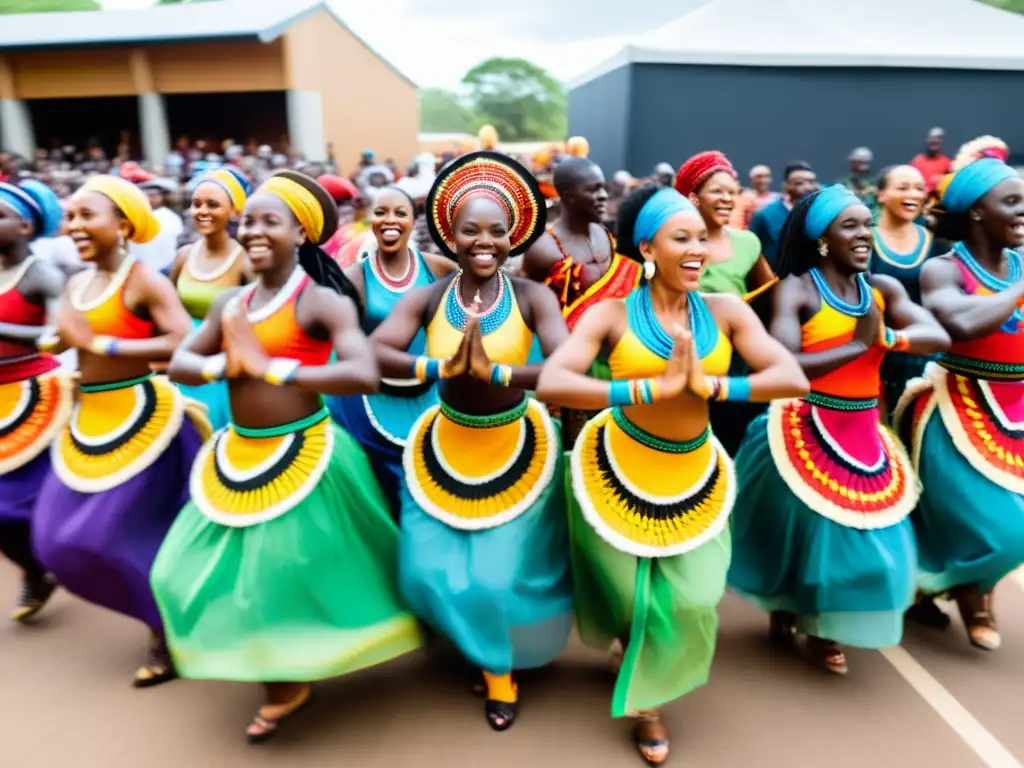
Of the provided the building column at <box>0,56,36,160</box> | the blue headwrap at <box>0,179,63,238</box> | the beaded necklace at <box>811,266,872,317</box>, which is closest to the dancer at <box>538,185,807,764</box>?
the beaded necklace at <box>811,266,872,317</box>

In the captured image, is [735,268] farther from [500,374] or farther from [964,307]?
[500,374]

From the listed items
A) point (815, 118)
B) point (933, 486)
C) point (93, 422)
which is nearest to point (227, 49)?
point (815, 118)

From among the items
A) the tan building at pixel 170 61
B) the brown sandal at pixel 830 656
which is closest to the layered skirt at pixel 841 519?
the brown sandal at pixel 830 656

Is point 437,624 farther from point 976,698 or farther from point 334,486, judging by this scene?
point 976,698

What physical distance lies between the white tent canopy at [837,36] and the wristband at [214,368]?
13.2 meters

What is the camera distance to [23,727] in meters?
3.29

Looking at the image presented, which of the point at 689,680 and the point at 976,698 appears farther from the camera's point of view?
the point at 976,698

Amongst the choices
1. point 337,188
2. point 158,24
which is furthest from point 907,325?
point 158,24

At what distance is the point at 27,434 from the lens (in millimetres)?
3822

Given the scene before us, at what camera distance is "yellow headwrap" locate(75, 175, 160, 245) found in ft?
11.3

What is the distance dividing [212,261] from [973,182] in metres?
3.94

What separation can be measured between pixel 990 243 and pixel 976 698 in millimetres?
2020

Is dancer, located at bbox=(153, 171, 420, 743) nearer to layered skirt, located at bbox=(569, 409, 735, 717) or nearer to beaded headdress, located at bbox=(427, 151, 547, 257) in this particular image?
beaded headdress, located at bbox=(427, 151, 547, 257)

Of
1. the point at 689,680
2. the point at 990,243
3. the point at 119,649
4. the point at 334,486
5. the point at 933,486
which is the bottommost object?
the point at 119,649
